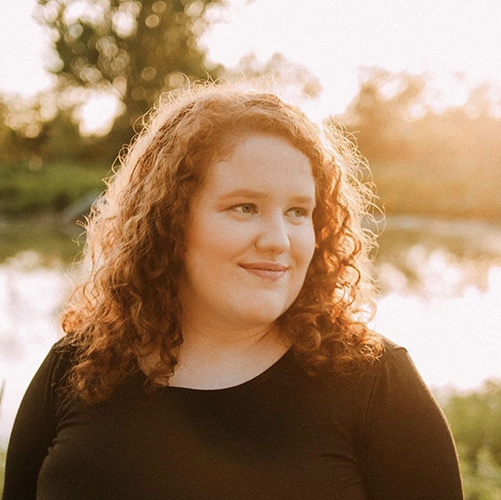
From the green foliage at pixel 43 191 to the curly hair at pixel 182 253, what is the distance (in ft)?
66.7

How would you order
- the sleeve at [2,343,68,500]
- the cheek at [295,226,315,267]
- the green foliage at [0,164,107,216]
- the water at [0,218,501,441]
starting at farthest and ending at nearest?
1. the green foliage at [0,164,107,216]
2. the water at [0,218,501,441]
3. the sleeve at [2,343,68,500]
4. the cheek at [295,226,315,267]

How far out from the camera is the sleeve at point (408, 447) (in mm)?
1422

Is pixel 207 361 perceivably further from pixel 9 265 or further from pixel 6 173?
pixel 6 173

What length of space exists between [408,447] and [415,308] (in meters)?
8.64

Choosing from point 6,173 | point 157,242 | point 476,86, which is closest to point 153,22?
point 6,173

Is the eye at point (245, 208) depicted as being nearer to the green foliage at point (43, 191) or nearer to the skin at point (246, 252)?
the skin at point (246, 252)

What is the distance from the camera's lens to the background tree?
26.1 m

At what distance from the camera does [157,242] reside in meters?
1.66

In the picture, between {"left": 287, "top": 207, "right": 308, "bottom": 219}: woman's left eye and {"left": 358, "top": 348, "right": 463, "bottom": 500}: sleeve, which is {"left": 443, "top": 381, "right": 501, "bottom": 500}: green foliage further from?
{"left": 287, "top": 207, "right": 308, "bottom": 219}: woman's left eye

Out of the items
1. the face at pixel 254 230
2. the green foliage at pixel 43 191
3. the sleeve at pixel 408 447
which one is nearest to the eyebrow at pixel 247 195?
the face at pixel 254 230

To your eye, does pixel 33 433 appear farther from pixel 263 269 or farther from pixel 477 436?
pixel 477 436

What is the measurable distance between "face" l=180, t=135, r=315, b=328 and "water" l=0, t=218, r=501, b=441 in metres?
0.68

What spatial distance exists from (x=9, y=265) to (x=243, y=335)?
12439 millimetres

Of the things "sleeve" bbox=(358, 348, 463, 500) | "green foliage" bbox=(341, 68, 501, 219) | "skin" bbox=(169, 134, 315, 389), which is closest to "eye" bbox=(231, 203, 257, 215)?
"skin" bbox=(169, 134, 315, 389)
